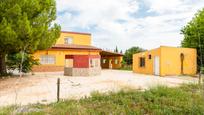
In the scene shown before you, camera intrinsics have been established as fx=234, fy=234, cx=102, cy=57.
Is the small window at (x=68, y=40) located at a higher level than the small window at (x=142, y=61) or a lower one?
higher

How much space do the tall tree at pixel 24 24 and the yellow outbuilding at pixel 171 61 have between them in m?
11.6

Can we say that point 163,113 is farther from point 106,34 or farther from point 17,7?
point 106,34

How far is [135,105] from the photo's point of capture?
816 centimetres

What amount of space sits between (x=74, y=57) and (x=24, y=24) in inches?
349

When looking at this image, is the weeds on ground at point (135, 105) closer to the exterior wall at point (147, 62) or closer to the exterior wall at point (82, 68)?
the exterior wall at point (82, 68)

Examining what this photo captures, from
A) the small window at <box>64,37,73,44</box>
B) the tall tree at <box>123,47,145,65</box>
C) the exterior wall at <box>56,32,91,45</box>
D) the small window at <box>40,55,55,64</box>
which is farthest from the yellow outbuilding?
the tall tree at <box>123,47,145,65</box>

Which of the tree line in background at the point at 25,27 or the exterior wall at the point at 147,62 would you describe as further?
the exterior wall at the point at 147,62

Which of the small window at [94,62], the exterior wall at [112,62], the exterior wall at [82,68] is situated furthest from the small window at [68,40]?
the small window at [94,62]

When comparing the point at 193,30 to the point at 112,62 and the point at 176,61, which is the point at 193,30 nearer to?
the point at 176,61

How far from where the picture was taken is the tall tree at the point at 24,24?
52.7 ft

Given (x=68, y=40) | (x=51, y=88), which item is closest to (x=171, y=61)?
(x=51, y=88)

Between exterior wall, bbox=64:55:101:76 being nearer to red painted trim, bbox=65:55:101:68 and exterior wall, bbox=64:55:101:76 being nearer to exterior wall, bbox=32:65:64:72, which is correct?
red painted trim, bbox=65:55:101:68

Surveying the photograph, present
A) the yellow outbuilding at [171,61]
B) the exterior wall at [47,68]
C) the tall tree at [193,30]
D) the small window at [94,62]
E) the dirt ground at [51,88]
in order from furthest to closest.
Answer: the exterior wall at [47,68]
the tall tree at [193,30]
the small window at [94,62]
the yellow outbuilding at [171,61]
the dirt ground at [51,88]

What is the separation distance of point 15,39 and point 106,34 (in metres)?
23.2
